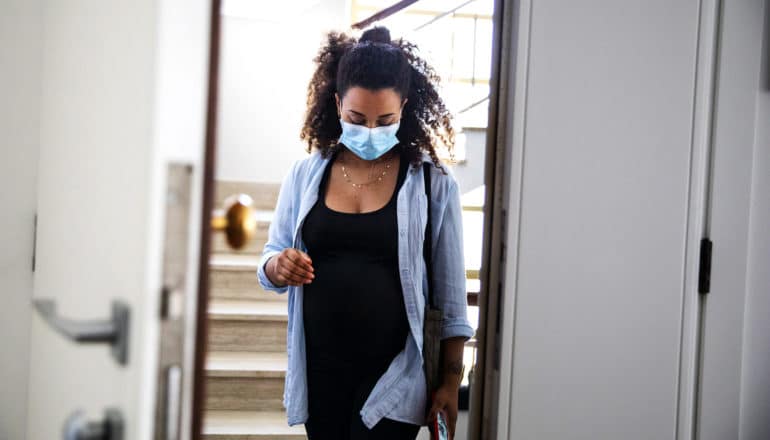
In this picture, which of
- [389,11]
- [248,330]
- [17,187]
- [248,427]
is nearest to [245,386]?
[248,427]

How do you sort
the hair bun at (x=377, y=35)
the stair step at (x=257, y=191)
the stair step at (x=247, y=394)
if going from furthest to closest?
the stair step at (x=257, y=191), the stair step at (x=247, y=394), the hair bun at (x=377, y=35)

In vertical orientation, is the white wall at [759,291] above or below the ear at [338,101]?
below

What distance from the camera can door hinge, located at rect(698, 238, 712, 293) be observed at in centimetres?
186

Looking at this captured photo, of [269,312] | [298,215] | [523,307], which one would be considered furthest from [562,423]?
[269,312]

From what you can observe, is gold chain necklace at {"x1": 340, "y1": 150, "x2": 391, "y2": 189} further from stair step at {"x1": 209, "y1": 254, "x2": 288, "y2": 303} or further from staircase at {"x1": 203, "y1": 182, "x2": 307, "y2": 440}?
stair step at {"x1": 209, "y1": 254, "x2": 288, "y2": 303}

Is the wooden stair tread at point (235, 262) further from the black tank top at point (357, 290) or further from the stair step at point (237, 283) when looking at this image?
the black tank top at point (357, 290)

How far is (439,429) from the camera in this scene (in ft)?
5.74

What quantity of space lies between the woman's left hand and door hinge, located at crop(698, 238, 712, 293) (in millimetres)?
664

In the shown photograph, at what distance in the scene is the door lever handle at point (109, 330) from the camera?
73 cm

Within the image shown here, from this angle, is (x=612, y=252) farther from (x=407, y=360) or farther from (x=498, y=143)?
(x=407, y=360)

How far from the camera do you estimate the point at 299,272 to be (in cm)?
171

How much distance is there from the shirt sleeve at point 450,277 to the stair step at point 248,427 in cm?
113

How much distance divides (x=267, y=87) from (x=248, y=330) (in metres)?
2.16

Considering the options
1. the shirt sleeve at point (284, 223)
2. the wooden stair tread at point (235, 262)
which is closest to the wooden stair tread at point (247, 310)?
the wooden stair tread at point (235, 262)
